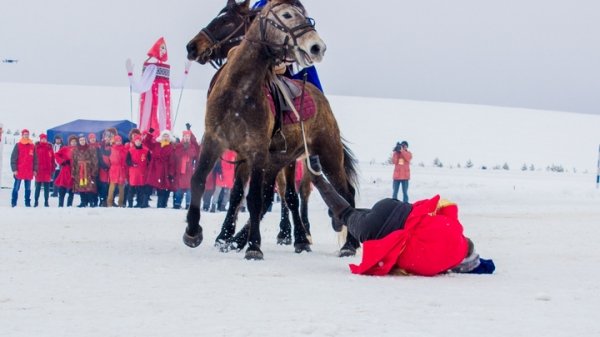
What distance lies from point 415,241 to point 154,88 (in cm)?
1997

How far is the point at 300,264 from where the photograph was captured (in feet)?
24.1

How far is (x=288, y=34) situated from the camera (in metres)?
7.73

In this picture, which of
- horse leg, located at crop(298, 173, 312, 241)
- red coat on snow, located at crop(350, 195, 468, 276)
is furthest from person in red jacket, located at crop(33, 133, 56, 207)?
red coat on snow, located at crop(350, 195, 468, 276)

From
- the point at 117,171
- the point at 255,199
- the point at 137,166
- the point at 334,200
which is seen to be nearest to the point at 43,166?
the point at 117,171

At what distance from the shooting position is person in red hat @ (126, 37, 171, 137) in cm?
2536

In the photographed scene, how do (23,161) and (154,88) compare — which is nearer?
(23,161)

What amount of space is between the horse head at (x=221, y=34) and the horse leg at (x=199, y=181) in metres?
1.17

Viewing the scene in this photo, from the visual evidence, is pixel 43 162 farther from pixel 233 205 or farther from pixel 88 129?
pixel 233 205

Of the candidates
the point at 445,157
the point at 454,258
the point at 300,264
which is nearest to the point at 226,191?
the point at 300,264

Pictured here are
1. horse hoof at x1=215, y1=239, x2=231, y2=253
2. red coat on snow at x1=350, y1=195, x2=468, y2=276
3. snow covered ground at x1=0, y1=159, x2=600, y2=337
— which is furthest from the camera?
horse hoof at x1=215, y1=239, x2=231, y2=253

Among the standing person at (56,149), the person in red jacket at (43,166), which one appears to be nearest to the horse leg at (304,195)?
the person in red jacket at (43,166)

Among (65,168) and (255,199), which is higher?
(255,199)

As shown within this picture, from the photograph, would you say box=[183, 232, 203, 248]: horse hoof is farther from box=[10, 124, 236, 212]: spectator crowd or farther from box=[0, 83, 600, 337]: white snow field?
box=[10, 124, 236, 212]: spectator crowd

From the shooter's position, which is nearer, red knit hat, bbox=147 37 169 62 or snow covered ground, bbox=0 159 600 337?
snow covered ground, bbox=0 159 600 337
